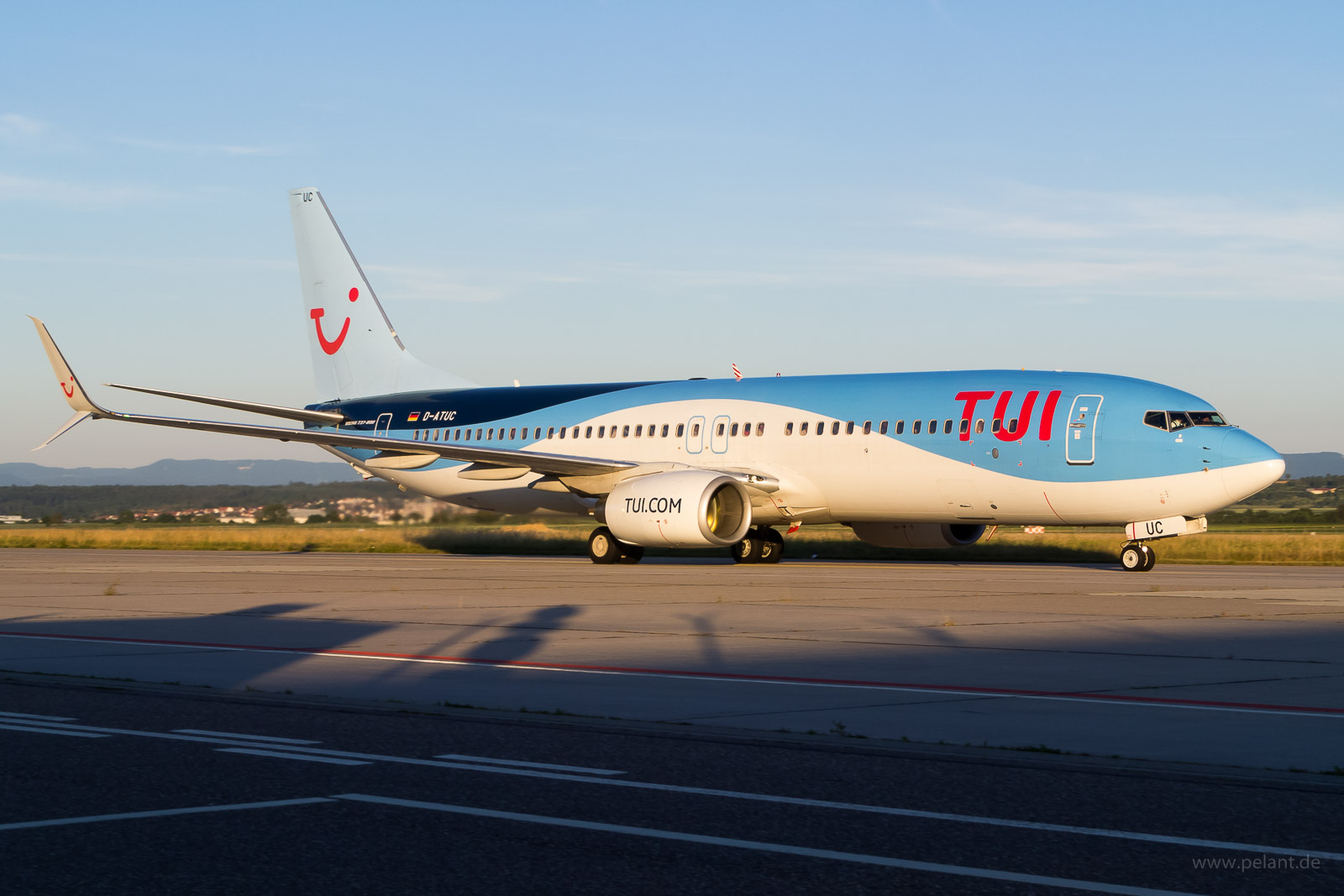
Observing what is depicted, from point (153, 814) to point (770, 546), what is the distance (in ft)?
82.5

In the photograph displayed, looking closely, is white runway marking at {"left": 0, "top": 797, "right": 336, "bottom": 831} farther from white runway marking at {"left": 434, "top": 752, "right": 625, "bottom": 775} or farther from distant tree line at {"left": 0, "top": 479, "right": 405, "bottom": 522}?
distant tree line at {"left": 0, "top": 479, "right": 405, "bottom": 522}

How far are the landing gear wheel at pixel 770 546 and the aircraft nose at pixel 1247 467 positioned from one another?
10438 millimetres

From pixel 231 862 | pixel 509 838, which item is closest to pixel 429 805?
pixel 509 838

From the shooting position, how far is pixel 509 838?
5.80m

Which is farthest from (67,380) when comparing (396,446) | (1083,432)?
(1083,432)

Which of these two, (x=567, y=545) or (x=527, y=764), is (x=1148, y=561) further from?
(x=527, y=764)

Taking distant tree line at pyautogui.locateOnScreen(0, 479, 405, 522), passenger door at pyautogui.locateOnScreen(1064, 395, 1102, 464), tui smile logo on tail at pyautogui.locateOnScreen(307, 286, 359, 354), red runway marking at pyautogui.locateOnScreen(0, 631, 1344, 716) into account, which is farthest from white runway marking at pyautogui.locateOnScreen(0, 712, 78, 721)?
tui smile logo on tail at pyautogui.locateOnScreen(307, 286, 359, 354)

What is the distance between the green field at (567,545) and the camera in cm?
3291

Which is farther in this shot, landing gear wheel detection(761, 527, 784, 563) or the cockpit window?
landing gear wheel detection(761, 527, 784, 563)

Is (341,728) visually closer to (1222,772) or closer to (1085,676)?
(1222,772)

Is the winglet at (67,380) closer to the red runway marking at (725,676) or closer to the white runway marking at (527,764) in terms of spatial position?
the red runway marking at (725,676)

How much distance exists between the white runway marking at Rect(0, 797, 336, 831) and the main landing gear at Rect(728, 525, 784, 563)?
24447mm

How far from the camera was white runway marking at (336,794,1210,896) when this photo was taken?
5.02 meters

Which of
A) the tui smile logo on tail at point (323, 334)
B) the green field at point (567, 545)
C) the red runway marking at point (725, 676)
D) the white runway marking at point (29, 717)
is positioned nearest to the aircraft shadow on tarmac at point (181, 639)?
the red runway marking at point (725, 676)
